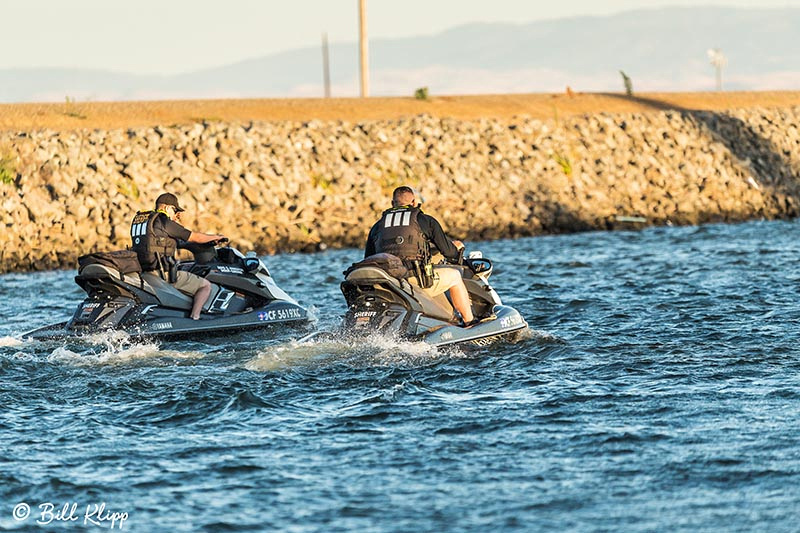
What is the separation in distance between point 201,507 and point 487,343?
20.5 feet

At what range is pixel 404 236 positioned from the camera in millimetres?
14289

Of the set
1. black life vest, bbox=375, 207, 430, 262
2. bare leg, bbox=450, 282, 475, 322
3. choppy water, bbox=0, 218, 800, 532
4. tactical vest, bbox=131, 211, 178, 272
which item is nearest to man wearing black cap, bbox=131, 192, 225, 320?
tactical vest, bbox=131, 211, 178, 272

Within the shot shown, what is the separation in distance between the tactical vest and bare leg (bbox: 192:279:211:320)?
25.8 inches

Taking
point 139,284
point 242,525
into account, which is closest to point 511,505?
point 242,525

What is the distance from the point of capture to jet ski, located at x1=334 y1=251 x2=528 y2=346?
13.9m

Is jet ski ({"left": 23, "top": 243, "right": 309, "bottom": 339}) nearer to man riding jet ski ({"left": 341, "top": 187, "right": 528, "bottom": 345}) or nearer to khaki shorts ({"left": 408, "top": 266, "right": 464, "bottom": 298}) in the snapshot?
man riding jet ski ({"left": 341, "top": 187, "right": 528, "bottom": 345})

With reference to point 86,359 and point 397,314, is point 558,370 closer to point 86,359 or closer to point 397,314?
point 397,314

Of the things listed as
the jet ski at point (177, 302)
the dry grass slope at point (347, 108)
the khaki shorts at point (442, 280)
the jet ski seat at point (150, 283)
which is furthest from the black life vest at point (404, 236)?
the dry grass slope at point (347, 108)

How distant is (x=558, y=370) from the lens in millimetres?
13172

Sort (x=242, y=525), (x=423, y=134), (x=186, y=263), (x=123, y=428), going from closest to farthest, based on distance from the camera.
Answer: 1. (x=242, y=525)
2. (x=123, y=428)
3. (x=186, y=263)
4. (x=423, y=134)

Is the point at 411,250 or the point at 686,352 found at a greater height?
the point at 411,250

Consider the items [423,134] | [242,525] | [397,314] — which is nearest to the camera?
[242,525]

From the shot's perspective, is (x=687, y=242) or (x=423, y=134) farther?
(x=423, y=134)

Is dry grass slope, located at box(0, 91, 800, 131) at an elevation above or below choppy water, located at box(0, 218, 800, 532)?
above
